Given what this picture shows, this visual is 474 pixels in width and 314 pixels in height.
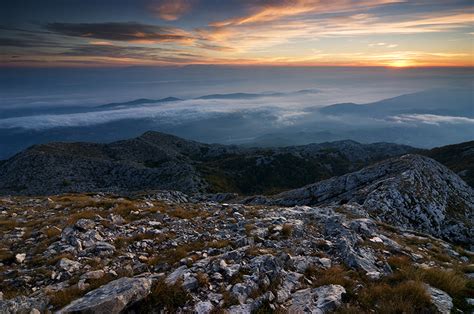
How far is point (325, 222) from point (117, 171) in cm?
12244

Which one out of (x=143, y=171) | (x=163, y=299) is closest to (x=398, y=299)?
(x=163, y=299)

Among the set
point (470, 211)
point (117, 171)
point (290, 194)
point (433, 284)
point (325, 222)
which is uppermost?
point (433, 284)

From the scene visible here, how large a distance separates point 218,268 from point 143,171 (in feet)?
388

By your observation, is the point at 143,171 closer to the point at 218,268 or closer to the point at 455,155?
the point at 218,268

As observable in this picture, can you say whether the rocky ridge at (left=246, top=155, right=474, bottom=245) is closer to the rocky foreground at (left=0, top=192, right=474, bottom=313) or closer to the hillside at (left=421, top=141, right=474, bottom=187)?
the rocky foreground at (left=0, top=192, right=474, bottom=313)

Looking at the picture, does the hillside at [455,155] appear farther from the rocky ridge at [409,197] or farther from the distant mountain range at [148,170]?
the rocky ridge at [409,197]

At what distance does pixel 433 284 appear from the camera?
11812 mm

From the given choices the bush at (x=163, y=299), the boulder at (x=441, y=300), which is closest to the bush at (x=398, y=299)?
the boulder at (x=441, y=300)

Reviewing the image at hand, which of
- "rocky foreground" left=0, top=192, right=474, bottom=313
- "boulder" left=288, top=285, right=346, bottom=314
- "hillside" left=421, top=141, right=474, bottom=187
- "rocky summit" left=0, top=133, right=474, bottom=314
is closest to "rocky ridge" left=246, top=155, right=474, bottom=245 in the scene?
"rocky summit" left=0, top=133, right=474, bottom=314

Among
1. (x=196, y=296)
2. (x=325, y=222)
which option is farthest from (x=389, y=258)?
(x=196, y=296)

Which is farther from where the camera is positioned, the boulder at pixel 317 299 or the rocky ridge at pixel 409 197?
the rocky ridge at pixel 409 197

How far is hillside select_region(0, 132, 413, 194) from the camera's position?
11225cm

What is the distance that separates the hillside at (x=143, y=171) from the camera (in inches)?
4419

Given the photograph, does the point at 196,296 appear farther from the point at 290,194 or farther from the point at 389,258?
the point at 290,194
